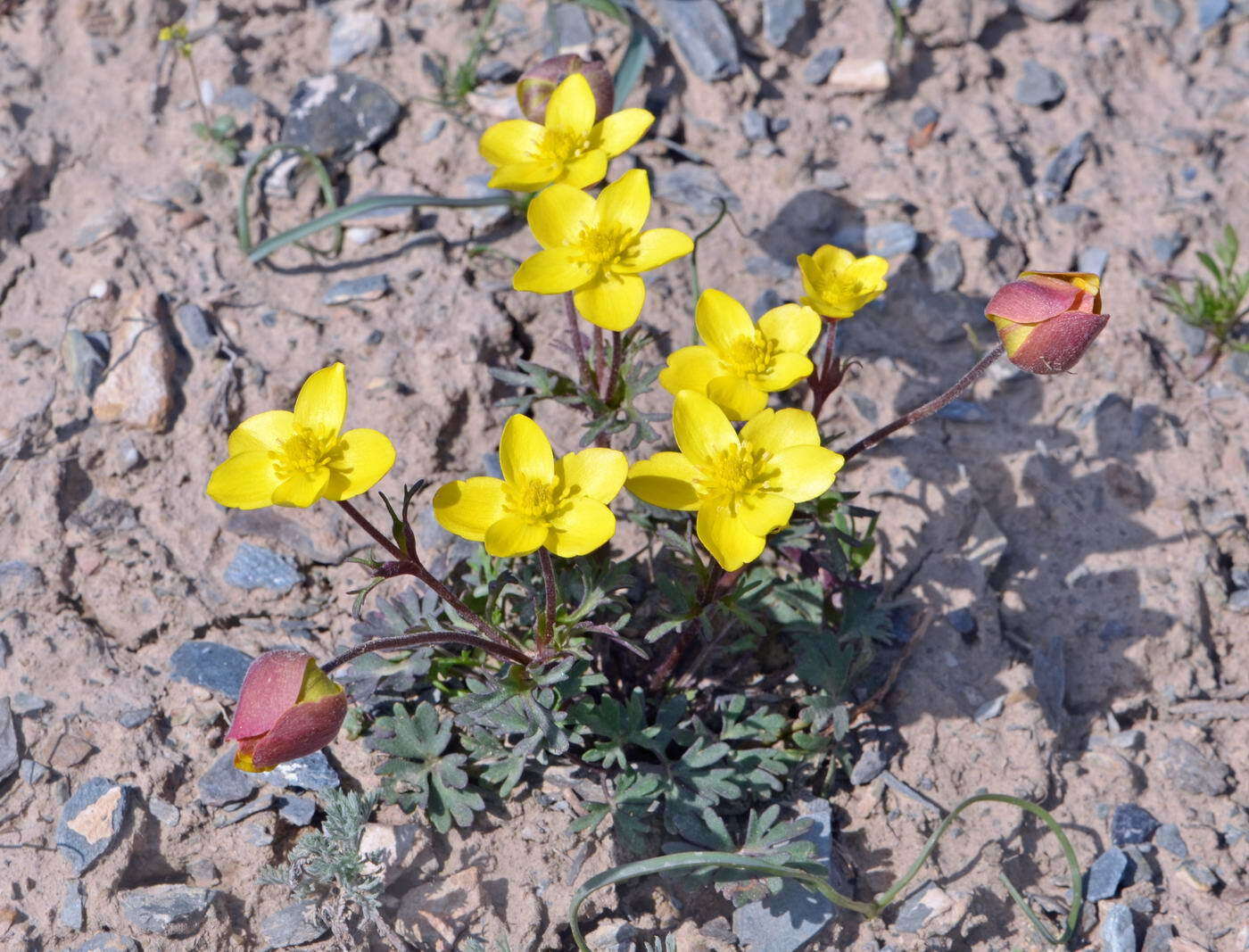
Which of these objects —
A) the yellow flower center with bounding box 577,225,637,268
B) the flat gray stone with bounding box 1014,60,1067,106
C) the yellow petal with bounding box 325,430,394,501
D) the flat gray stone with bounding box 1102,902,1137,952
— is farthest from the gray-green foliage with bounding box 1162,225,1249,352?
the yellow petal with bounding box 325,430,394,501

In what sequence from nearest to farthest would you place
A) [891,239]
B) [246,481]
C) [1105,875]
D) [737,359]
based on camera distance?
[246,481], [737,359], [1105,875], [891,239]

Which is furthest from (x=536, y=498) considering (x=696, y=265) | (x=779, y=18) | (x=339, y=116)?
(x=779, y=18)

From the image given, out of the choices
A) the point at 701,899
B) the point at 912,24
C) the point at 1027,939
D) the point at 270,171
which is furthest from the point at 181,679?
the point at 912,24

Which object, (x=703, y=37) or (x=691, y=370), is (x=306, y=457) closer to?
(x=691, y=370)

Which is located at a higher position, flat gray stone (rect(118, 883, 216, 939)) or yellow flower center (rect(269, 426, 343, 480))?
yellow flower center (rect(269, 426, 343, 480))

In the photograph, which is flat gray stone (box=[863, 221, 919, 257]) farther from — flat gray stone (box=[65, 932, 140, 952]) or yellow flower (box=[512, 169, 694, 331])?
flat gray stone (box=[65, 932, 140, 952])
